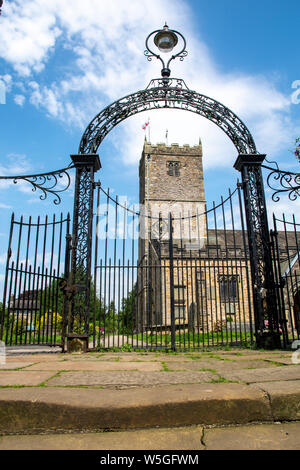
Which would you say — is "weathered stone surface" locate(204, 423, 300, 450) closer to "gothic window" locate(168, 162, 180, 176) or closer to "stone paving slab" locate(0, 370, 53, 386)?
"stone paving slab" locate(0, 370, 53, 386)

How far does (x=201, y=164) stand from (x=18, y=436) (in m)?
37.7

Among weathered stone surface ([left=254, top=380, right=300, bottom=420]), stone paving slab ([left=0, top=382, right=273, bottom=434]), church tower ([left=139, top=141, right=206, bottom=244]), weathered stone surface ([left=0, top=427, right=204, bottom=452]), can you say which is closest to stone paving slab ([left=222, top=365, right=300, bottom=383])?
weathered stone surface ([left=254, top=380, right=300, bottom=420])

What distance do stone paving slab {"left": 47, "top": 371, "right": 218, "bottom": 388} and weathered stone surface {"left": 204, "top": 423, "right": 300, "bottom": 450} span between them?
734 mm

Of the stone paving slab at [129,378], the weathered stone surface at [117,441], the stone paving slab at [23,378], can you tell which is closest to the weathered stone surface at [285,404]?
the weathered stone surface at [117,441]

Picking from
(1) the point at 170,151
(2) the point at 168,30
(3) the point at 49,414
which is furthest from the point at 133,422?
(1) the point at 170,151

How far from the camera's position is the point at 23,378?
2803 millimetres

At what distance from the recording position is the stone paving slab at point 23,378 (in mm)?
2585

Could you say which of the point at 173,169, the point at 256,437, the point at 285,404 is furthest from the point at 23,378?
the point at 173,169

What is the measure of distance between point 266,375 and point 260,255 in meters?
3.86

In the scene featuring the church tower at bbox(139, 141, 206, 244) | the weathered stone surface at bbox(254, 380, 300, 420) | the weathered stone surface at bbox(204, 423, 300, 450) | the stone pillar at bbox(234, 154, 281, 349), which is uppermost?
the church tower at bbox(139, 141, 206, 244)

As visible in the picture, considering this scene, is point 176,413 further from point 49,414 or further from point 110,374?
point 110,374

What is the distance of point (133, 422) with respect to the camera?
1.99 meters

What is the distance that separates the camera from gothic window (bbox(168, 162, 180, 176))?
122ft

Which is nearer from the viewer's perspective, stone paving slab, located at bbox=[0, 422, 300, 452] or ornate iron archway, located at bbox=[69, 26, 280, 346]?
stone paving slab, located at bbox=[0, 422, 300, 452]
